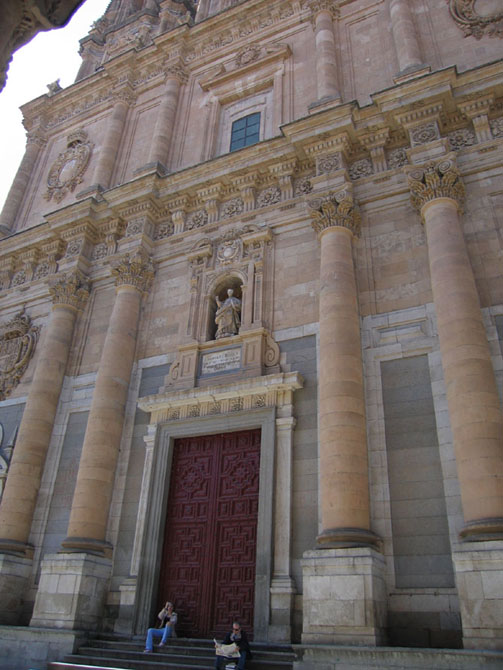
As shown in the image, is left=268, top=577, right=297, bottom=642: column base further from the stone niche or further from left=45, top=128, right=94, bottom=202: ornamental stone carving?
left=45, top=128, right=94, bottom=202: ornamental stone carving

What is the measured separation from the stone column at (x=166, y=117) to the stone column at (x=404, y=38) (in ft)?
23.4

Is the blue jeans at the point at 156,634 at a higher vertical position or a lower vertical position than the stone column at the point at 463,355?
lower

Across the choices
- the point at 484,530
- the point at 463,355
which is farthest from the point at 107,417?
the point at 484,530

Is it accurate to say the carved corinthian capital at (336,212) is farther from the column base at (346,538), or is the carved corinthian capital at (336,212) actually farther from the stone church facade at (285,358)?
the column base at (346,538)

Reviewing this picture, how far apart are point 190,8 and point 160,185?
11940mm

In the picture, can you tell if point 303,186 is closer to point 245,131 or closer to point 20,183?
point 245,131

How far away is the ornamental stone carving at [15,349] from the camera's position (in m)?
15.4

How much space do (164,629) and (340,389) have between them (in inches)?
202

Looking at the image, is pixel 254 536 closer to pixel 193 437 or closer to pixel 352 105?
pixel 193 437

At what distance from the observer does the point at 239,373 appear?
11.8m

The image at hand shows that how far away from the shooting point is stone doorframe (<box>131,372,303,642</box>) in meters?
9.40

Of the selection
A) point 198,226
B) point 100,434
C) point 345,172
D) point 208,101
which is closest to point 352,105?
point 345,172

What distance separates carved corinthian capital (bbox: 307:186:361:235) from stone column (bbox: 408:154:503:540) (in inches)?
52.0

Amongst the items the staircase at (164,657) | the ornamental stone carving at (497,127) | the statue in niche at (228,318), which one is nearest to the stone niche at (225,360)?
the statue in niche at (228,318)
